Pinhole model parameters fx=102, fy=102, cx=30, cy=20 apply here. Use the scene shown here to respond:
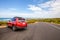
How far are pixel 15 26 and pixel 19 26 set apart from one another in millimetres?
630

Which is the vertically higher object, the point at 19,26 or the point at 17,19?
the point at 17,19

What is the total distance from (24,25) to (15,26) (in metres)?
1.34

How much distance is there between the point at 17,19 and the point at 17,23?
68cm

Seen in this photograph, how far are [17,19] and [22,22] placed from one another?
867mm

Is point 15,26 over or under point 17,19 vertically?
under

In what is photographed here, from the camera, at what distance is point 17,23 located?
14.7 metres

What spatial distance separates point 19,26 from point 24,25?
0.85 m

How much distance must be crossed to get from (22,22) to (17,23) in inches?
30.6

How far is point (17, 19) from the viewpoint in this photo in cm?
1503

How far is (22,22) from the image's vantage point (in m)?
15.0

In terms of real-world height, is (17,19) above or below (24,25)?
above

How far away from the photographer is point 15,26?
48.7ft

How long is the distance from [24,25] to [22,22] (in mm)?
557
